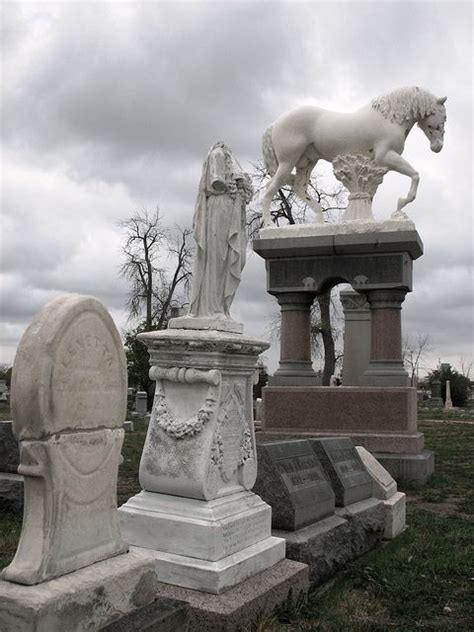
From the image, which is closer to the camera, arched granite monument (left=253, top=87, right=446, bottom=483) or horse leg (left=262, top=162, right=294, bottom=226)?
arched granite monument (left=253, top=87, right=446, bottom=483)

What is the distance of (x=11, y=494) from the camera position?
296 inches

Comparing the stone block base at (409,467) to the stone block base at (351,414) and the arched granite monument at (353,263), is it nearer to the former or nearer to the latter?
the arched granite monument at (353,263)

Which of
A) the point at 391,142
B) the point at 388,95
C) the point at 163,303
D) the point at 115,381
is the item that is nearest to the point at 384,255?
the point at 391,142

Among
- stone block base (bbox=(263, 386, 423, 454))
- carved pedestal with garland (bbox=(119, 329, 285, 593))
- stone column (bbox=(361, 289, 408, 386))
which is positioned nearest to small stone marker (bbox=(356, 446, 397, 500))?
carved pedestal with garland (bbox=(119, 329, 285, 593))

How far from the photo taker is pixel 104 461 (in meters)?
3.32

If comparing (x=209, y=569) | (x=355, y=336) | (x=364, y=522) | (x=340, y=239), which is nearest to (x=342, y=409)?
(x=340, y=239)

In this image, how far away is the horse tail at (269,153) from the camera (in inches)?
502

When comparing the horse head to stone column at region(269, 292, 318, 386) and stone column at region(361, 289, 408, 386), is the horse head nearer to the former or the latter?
stone column at region(361, 289, 408, 386)

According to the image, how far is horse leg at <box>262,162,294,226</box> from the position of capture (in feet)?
41.0

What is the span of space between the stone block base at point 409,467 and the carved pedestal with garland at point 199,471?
563cm

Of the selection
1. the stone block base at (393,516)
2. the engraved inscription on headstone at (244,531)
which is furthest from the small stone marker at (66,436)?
the stone block base at (393,516)

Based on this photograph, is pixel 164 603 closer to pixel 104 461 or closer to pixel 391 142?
pixel 104 461

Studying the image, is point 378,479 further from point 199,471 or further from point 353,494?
point 199,471

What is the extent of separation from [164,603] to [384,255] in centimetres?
892
